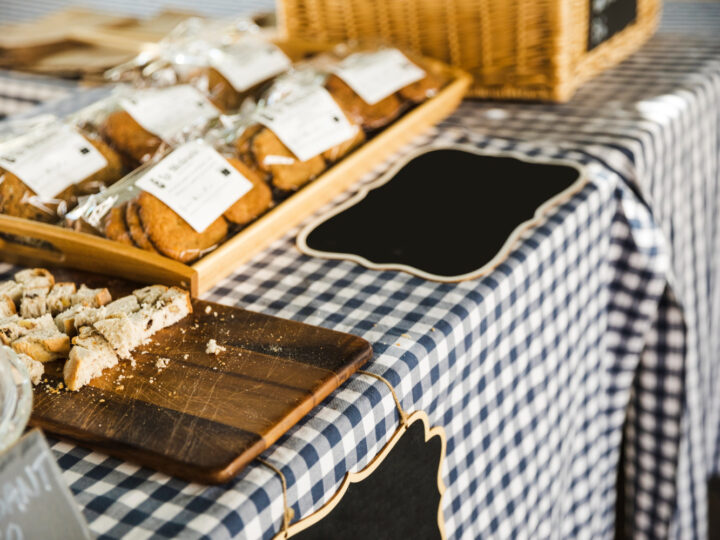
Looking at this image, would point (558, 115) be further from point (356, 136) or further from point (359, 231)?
point (359, 231)

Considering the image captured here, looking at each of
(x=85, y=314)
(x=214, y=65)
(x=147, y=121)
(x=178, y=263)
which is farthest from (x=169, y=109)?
(x=85, y=314)

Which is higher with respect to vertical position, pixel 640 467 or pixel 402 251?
pixel 402 251

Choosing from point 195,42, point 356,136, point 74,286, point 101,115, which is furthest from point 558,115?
point 74,286

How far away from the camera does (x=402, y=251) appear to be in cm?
105

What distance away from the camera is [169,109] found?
4.26ft

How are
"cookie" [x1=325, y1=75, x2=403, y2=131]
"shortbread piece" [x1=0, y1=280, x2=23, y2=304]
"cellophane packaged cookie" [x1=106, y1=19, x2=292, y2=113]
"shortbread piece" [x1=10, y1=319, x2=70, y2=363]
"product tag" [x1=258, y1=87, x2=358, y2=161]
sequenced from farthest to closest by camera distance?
"cellophane packaged cookie" [x1=106, y1=19, x2=292, y2=113]
"cookie" [x1=325, y1=75, x2=403, y2=131]
"product tag" [x1=258, y1=87, x2=358, y2=161]
"shortbread piece" [x1=0, y1=280, x2=23, y2=304]
"shortbread piece" [x1=10, y1=319, x2=70, y2=363]

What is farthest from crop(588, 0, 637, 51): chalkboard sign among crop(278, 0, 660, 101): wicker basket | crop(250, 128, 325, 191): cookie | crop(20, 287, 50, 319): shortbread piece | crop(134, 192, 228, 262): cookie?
crop(20, 287, 50, 319): shortbread piece

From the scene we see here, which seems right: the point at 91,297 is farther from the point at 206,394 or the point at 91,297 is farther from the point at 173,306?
the point at 206,394

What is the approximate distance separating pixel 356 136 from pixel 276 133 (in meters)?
0.16

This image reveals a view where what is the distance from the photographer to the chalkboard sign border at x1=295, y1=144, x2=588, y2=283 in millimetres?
996

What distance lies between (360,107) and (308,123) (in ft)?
0.45

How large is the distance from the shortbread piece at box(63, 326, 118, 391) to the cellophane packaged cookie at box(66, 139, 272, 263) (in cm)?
19

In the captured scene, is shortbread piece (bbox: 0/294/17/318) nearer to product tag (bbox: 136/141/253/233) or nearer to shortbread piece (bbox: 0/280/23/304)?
shortbread piece (bbox: 0/280/23/304)

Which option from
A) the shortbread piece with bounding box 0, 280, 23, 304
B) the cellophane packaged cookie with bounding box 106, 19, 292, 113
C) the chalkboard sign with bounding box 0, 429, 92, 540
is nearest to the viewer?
→ the chalkboard sign with bounding box 0, 429, 92, 540
